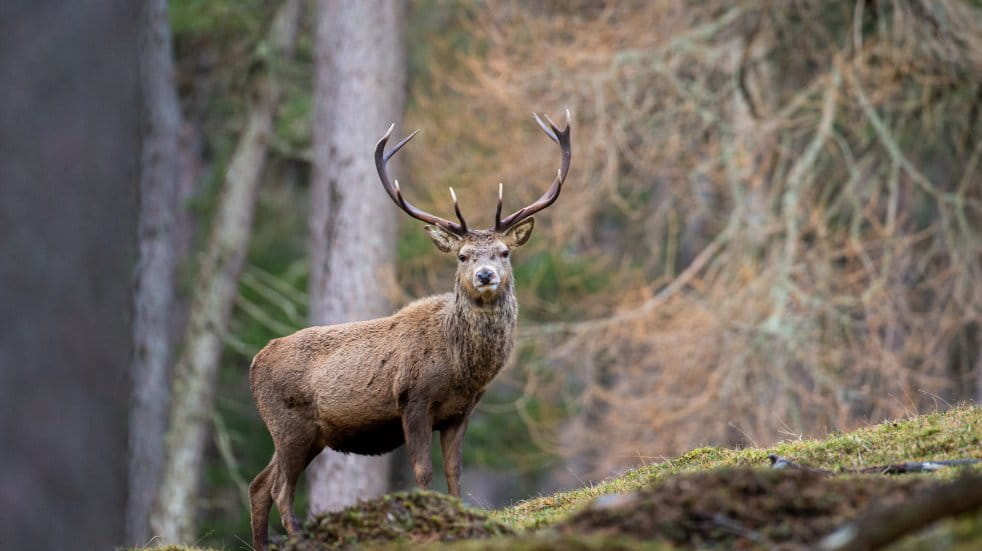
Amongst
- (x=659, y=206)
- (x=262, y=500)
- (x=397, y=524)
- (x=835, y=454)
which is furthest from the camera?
(x=659, y=206)

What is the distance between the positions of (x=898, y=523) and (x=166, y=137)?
1716cm

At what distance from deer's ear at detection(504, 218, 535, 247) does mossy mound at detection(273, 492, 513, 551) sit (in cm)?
341

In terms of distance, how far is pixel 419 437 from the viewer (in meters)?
7.98

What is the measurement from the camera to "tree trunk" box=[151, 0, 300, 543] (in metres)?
20.4

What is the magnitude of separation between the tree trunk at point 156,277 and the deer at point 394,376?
35.8ft

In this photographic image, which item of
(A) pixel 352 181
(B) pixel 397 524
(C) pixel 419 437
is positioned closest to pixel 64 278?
(B) pixel 397 524

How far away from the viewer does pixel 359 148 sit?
658 inches

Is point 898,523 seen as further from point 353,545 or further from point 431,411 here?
point 431,411

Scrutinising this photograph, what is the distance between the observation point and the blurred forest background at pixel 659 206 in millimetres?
15547

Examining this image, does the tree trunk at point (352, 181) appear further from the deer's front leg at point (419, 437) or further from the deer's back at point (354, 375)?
the deer's front leg at point (419, 437)

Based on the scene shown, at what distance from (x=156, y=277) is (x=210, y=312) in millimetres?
1268

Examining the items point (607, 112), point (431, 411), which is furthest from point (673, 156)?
point (431, 411)

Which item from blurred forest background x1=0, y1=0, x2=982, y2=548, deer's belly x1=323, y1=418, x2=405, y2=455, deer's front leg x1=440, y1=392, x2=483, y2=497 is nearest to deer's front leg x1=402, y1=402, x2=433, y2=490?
deer's front leg x1=440, y1=392, x2=483, y2=497

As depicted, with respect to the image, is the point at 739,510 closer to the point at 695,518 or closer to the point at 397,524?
the point at 695,518
